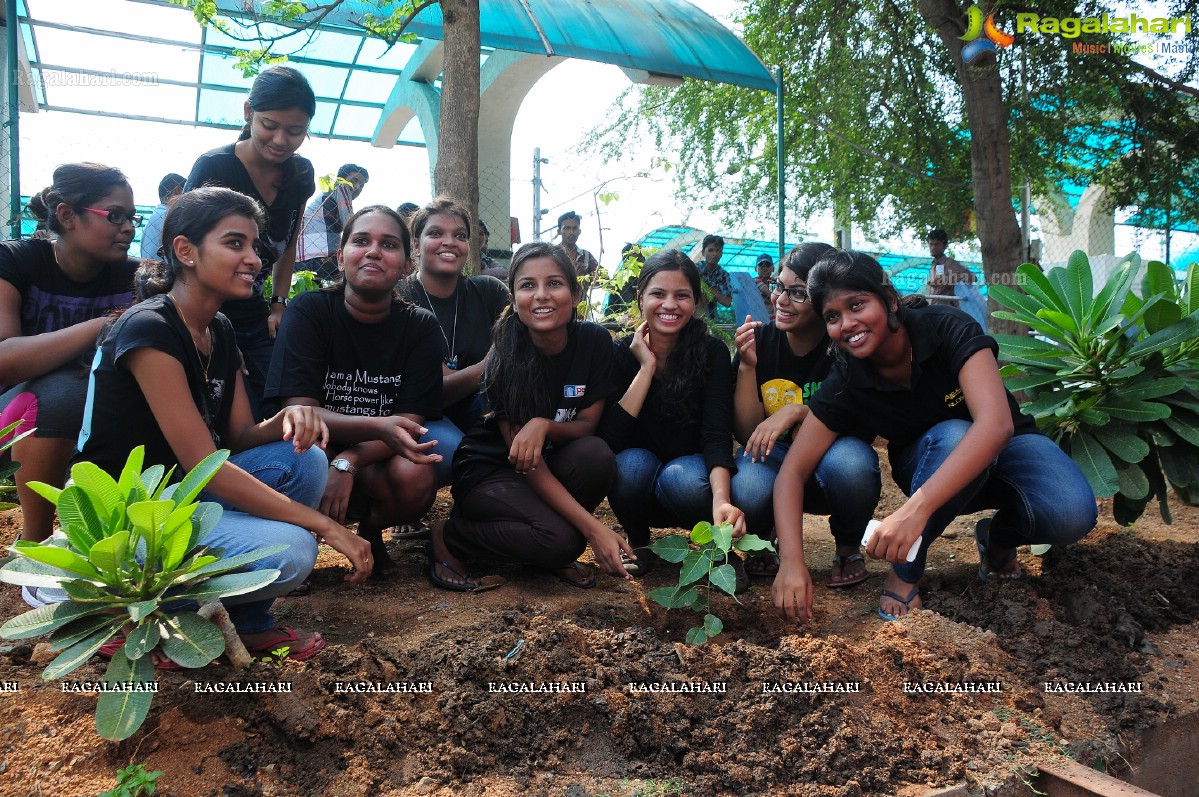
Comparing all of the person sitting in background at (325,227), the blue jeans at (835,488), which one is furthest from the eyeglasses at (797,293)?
the person sitting in background at (325,227)

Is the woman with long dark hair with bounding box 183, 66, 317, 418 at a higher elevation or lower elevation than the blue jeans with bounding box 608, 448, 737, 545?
higher

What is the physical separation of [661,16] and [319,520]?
6689 mm

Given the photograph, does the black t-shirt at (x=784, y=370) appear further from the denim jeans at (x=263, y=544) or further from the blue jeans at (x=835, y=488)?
the denim jeans at (x=263, y=544)

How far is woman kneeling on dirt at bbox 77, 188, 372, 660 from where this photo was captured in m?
2.05

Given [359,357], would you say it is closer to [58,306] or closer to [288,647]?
[58,306]

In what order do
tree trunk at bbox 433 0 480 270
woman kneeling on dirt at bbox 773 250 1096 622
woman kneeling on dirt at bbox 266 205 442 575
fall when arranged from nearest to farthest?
woman kneeling on dirt at bbox 773 250 1096 622
woman kneeling on dirt at bbox 266 205 442 575
tree trunk at bbox 433 0 480 270

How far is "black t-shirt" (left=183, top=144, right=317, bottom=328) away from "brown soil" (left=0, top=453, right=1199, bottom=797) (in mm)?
1261

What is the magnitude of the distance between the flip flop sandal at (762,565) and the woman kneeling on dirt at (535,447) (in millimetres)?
537

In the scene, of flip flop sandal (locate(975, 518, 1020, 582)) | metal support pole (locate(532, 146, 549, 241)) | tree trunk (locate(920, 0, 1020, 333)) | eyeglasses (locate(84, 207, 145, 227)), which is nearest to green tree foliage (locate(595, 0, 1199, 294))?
tree trunk (locate(920, 0, 1020, 333))

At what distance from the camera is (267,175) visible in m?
3.29

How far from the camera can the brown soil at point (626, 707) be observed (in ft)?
5.82

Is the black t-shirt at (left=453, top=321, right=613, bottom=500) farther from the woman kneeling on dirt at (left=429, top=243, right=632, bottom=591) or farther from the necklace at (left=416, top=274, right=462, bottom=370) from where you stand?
the necklace at (left=416, top=274, right=462, bottom=370)

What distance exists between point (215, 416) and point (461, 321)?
1.29 m

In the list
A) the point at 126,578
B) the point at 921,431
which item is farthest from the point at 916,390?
the point at 126,578
